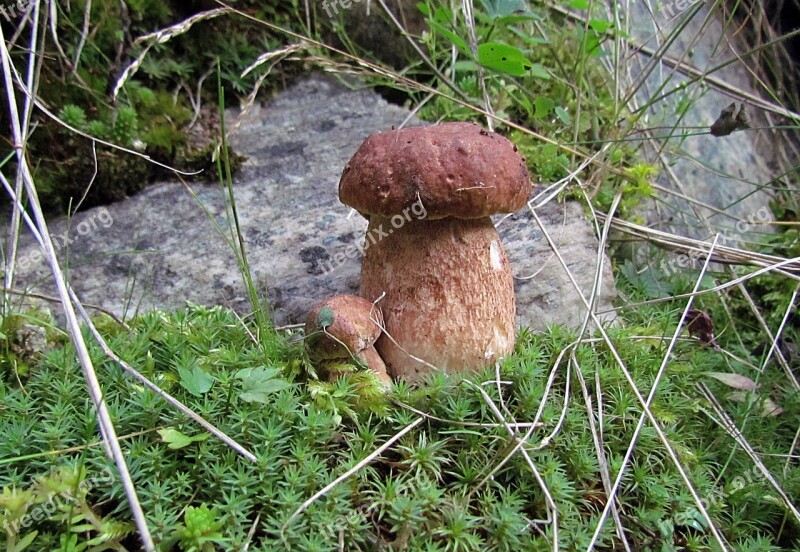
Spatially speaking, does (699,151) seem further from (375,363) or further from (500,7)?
(375,363)

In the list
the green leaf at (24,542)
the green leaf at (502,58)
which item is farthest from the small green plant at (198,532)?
the green leaf at (502,58)

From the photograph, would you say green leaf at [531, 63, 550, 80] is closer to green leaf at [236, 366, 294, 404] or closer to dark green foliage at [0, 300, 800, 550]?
dark green foliage at [0, 300, 800, 550]

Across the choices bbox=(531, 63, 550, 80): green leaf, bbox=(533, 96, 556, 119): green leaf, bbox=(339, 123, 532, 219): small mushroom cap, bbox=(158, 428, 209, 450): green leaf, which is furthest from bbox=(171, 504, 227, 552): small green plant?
bbox=(531, 63, 550, 80): green leaf

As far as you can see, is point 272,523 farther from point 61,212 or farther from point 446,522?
point 61,212

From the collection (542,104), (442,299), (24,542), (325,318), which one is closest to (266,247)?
(325,318)

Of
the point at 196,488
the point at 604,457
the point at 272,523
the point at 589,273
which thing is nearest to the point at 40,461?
the point at 196,488

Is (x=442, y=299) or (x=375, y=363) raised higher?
(x=442, y=299)
